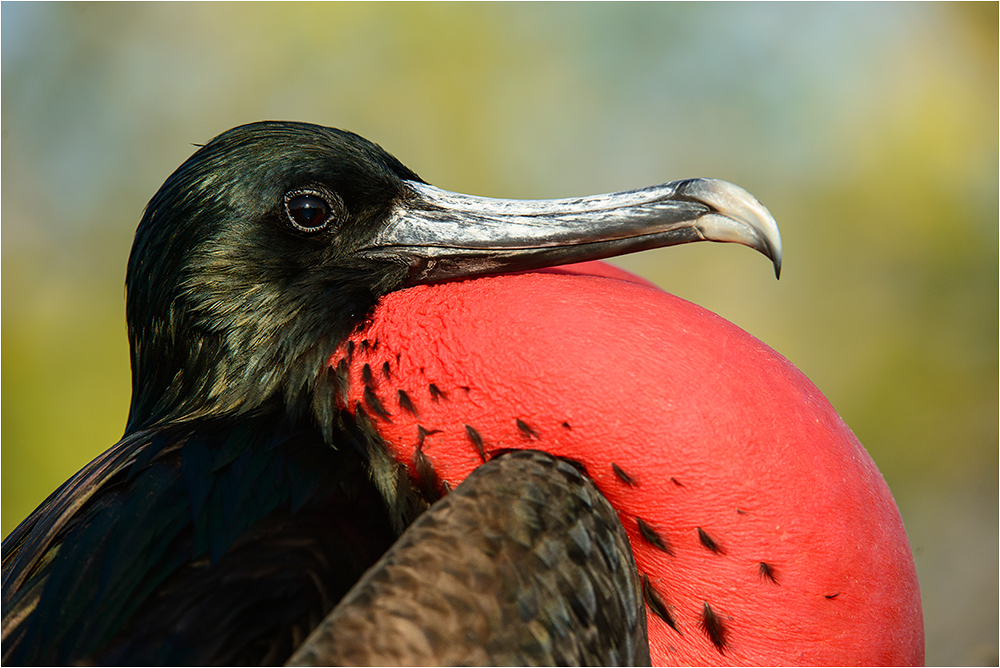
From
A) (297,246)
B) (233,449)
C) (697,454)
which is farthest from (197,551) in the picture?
(697,454)

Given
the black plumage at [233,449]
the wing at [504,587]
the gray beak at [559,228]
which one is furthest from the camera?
the gray beak at [559,228]

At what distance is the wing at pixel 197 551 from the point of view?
89 centimetres

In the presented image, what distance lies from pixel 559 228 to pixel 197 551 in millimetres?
600

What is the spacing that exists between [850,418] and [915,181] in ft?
5.62

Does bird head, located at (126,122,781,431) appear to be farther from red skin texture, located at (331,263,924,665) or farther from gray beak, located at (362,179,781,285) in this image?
red skin texture, located at (331,263,924,665)

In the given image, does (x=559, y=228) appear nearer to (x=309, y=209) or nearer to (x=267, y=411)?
(x=309, y=209)

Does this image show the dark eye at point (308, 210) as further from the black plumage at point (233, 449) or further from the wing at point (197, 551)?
the wing at point (197, 551)

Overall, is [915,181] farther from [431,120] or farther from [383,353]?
[383,353]

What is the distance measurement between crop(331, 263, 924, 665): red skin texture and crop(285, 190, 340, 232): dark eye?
0.26 m

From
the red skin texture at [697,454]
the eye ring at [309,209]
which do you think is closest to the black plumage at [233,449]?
the eye ring at [309,209]

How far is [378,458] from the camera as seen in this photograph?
109 centimetres

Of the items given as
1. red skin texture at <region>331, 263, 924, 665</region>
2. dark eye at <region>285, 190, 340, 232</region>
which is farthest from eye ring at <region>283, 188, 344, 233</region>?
red skin texture at <region>331, 263, 924, 665</region>

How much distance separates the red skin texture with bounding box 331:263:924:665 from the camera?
3.25 feet

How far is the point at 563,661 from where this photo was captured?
2.85 ft
